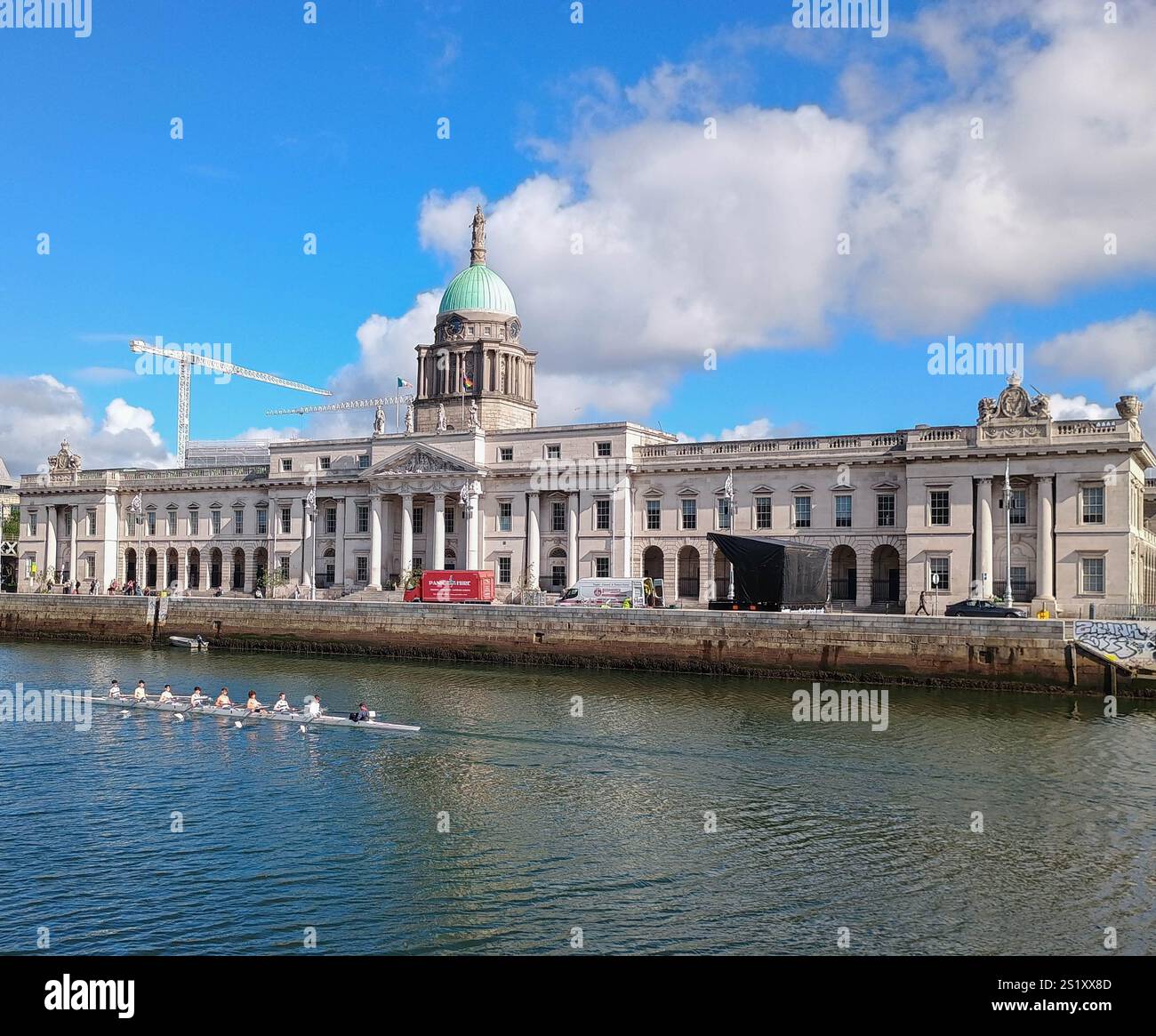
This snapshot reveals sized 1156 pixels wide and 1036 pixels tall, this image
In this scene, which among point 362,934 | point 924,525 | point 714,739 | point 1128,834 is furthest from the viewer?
point 924,525

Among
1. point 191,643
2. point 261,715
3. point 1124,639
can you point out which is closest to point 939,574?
point 1124,639

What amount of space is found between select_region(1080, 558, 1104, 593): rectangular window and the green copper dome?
5001 centimetres

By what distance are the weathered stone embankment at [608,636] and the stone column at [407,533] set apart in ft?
52.6

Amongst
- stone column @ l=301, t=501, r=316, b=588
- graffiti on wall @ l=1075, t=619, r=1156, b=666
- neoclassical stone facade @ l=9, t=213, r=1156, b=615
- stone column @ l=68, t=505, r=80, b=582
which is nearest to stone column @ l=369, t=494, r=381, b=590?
neoclassical stone facade @ l=9, t=213, r=1156, b=615

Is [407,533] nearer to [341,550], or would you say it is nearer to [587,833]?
[341,550]

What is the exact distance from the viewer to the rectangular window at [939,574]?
65312 millimetres

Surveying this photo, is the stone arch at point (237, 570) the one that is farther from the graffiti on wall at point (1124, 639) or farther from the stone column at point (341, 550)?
the graffiti on wall at point (1124, 639)

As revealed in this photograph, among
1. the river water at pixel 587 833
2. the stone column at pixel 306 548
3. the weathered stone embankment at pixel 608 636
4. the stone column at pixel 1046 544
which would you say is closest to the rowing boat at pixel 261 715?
the river water at pixel 587 833

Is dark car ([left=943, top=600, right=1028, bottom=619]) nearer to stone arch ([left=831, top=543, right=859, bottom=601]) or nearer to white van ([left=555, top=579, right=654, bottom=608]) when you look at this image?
stone arch ([left=831, top=543, right=859, bottom=601])

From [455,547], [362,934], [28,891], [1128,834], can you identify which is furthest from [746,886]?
[455,547]
